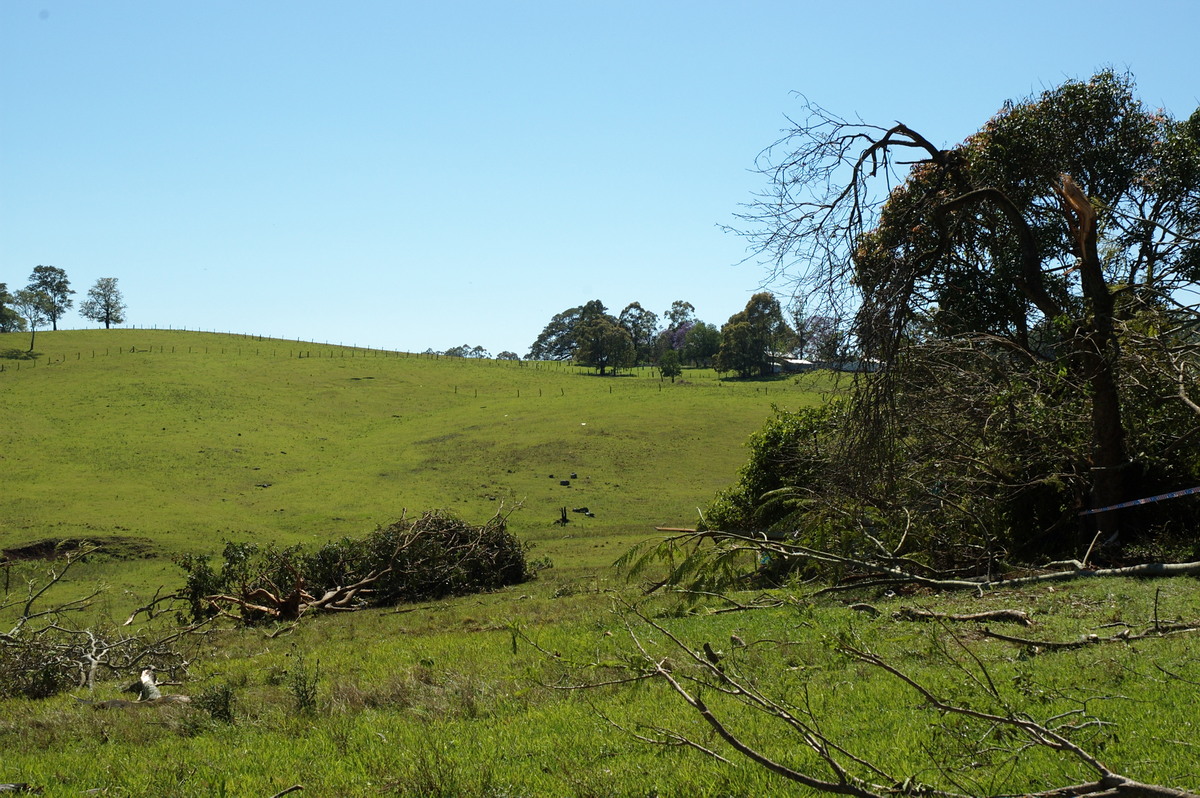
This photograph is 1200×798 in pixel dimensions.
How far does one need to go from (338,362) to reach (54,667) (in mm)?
76869

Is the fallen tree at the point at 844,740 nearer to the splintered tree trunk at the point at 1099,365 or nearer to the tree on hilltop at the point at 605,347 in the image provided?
the splintered tree trunk at the point at 1099,365

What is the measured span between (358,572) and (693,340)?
9346cm

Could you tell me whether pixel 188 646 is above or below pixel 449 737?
below

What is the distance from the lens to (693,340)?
111688 mm

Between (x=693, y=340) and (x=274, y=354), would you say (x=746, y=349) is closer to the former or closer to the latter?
(x=693, y=340)

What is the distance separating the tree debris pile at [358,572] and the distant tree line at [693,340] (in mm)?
9017

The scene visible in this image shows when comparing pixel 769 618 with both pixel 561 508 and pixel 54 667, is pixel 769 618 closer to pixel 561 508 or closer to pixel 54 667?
pixel 54 667

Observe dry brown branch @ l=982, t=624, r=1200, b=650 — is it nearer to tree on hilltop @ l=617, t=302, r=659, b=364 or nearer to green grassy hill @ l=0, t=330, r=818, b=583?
green grassy hill @ l=0, t=330, r=818, b=583

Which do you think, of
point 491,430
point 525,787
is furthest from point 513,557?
point 491,430

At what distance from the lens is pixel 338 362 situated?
278ft

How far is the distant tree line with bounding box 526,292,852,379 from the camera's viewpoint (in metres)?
8.29

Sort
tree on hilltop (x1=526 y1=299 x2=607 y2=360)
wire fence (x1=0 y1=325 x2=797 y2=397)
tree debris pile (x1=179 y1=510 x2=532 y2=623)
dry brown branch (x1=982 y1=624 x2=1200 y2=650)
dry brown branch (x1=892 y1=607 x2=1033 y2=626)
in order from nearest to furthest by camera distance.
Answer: dry brown branch (x1=982 y1=624 x2=1200 y2=650)
dry brown branch (x1=892 y1=607 x2=1033 y2=626)
tree debris pile (x1=179 y1=510 x2=532 y2=623)
wire fence (x1=0 y1=325 x2=797 y2=397)
tree on hilltop (x1=526 y1=299 x2=607 y2=360)

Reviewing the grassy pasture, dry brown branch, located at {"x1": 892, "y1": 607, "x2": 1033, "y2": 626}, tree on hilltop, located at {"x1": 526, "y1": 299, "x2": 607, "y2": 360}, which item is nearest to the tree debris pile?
the grassy pasture

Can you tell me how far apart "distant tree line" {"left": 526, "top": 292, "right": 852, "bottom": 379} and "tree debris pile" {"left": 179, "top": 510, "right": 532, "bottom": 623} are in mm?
9017
